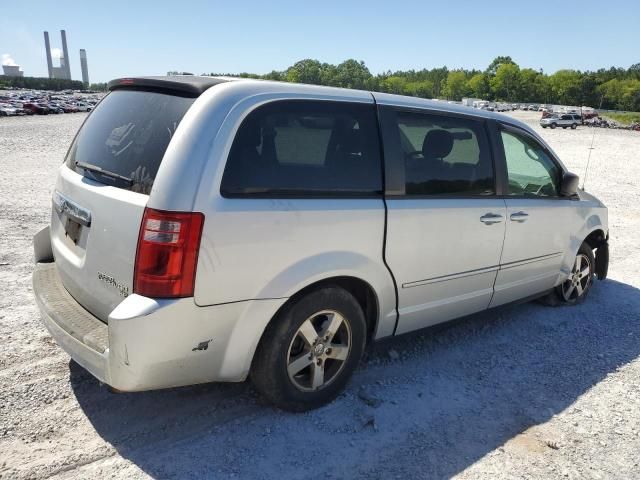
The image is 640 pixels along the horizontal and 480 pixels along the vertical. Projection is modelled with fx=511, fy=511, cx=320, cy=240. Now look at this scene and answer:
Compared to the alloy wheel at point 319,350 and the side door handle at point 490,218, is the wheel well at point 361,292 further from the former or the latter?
the side door handle at point 490,218

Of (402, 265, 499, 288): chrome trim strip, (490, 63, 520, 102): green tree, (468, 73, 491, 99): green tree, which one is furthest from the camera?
(468, 73, 491, 99): green tree

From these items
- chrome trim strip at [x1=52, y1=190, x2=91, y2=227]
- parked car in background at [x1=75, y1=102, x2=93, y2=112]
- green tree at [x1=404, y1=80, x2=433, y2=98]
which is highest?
green tree at [x1=404, y1=80, x2=433, y2=98]

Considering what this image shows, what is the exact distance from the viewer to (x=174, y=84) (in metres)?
2.78

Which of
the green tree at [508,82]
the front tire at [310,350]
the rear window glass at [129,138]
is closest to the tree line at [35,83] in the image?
the green tree at [508,82]

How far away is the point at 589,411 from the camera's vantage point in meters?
3.36

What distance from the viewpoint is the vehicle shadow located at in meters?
2.71

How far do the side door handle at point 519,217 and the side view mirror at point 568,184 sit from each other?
677 mm

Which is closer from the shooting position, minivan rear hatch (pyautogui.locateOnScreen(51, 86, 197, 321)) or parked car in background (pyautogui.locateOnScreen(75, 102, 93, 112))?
minivan rear hatch (pyautogui.locateOnScreen(51, 86, 197, 321))

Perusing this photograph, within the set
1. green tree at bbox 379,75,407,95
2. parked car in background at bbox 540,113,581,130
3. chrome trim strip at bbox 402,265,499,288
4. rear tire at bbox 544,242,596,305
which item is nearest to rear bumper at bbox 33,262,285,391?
chrome trim strip at bbox 402,265,499,288

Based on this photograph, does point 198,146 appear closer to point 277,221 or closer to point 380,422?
point 277,221

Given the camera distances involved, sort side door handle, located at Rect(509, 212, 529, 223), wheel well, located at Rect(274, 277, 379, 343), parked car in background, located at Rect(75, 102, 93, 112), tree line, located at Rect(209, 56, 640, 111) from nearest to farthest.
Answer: wheel well, located at Rect(274, 277, 379, 343) < side door handle, located at Rect(509, 212, 529, 223) < parked car in background, located at Rect(75, 102, 93, 112) < tree line, located at Rect(209, 56, 640, 111)

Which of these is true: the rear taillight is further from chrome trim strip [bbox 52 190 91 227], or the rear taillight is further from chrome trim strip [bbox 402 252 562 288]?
chrome trim strip [bbox 402 252 562 288]

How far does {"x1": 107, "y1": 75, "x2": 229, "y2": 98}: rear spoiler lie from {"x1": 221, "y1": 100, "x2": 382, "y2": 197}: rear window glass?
12.1 inches

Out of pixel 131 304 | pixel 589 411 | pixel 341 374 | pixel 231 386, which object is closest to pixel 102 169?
pixel 131 304
